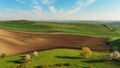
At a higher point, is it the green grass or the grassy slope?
the grassy slope

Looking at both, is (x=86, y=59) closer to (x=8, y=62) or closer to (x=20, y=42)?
(x=8, y=62)

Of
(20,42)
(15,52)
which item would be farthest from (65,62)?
(20,42)

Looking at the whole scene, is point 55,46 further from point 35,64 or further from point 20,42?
point 35,64

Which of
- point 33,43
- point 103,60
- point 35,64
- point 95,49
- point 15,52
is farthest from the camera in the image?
point 33,43

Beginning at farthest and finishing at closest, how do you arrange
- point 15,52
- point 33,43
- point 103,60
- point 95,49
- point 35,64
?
point 33,43, point 95,49, point 15,52, point 103,60, point 35,64

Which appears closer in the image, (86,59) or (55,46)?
(86,59)

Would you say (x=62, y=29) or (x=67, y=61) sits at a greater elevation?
(x=62, y=29)

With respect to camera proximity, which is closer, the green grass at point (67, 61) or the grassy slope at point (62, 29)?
the green grass at point (67, 61)

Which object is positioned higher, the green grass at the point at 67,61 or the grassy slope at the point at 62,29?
the grassy slope at the point at 62,29

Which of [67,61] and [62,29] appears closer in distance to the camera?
[67,61]
